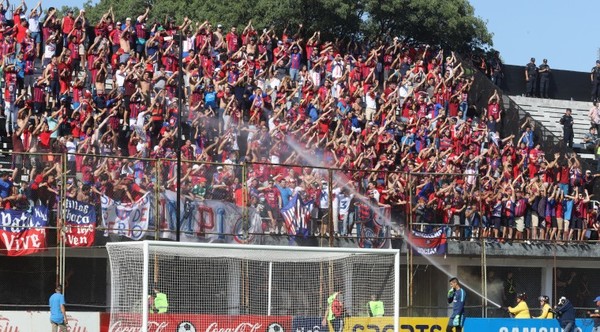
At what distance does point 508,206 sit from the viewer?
34.8 metres

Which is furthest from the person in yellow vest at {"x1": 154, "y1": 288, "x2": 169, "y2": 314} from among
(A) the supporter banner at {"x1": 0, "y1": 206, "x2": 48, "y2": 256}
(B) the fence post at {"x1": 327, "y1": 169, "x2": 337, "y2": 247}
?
(B) the fence post at {"x1": 327, "y1": 169, "x2": 337, "y2": 247}

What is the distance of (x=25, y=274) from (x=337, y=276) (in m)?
→ 7.43

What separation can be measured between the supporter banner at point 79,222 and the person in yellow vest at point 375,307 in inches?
222

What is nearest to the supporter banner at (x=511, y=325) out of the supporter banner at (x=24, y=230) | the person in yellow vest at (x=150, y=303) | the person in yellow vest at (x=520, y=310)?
the person in yellow vest at (x=520, y=310)

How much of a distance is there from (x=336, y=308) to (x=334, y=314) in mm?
124

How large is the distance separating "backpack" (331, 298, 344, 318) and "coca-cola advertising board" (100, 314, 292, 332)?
0.99m

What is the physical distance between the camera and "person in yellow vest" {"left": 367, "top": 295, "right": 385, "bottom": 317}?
25656 millimetres

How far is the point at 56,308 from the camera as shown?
25219mm

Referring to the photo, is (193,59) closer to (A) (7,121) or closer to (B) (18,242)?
(A) (7,121)

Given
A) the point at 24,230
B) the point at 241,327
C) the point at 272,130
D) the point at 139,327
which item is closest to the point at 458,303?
the point at 241,327

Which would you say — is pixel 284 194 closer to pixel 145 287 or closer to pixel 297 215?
pixel 297 215

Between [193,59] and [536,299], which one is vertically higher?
[193,59]

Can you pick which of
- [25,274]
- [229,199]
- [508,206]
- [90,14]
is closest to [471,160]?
[508,206]

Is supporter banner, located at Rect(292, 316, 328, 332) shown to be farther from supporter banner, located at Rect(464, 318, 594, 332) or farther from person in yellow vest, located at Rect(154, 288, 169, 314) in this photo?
supporter banner, located at Rect(464, 318, 594, 332)
